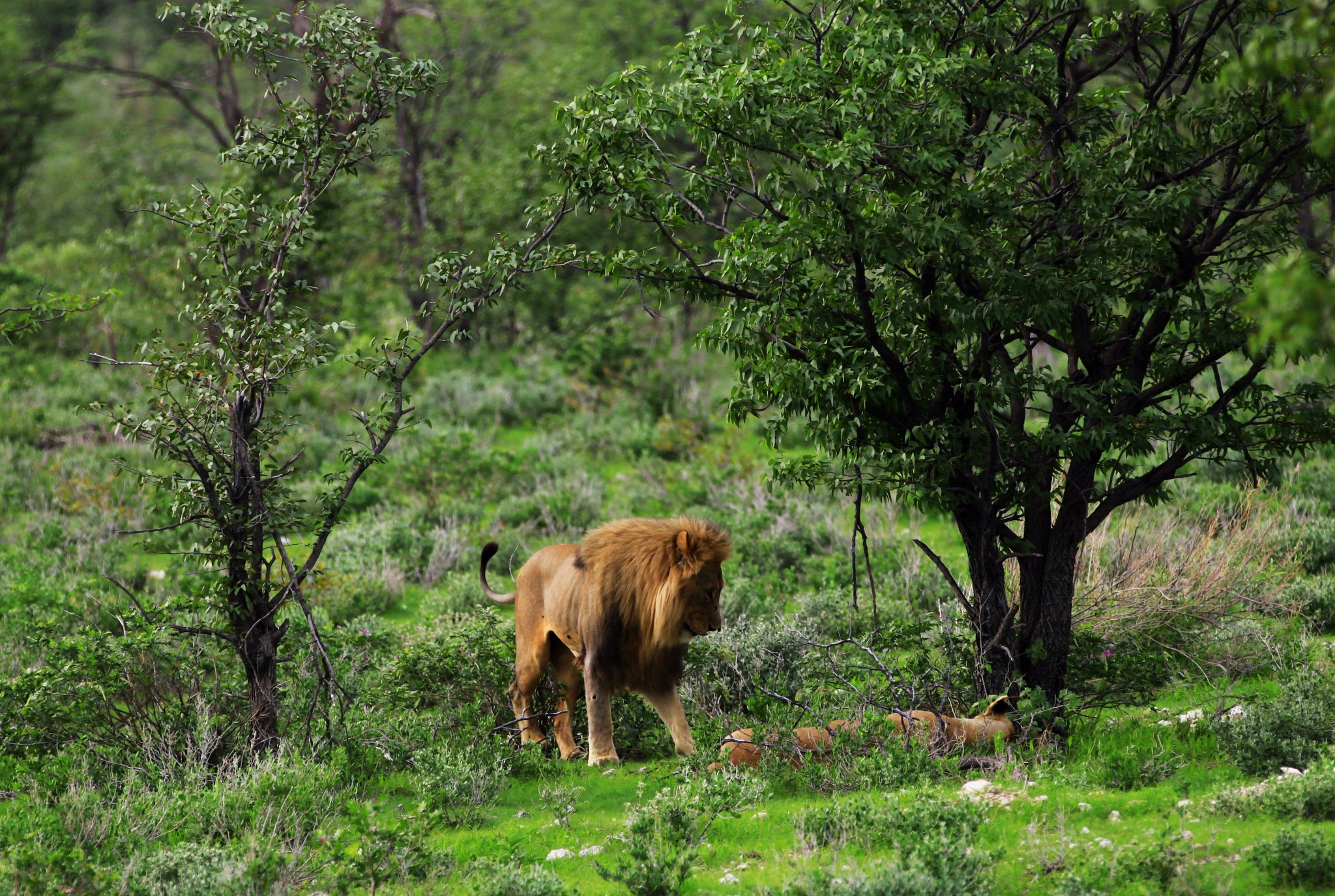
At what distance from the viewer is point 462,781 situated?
23.5 feet

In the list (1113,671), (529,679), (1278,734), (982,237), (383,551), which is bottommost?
(1278,734)

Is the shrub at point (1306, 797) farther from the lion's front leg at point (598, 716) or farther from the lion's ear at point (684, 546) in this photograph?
the lion's front leg at point (598, 716)

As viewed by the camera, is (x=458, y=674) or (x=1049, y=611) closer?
(x=1049, y=611)

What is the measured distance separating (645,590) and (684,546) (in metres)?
0.46

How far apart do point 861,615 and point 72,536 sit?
929 cm

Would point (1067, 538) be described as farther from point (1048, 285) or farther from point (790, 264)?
point (790, 264)

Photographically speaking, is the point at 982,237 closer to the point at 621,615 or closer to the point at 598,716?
the point at 621,615

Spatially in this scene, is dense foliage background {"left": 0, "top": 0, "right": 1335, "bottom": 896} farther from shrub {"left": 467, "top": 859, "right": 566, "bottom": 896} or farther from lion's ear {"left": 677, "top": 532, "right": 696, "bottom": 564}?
lion's ear {"left": 677, "top": 532, "right": 696, "bottom": 564}

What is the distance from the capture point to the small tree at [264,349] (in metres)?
7.39

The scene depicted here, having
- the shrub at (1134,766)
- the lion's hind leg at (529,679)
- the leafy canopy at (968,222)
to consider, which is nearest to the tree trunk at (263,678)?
the lion's hind leg at (529,679)

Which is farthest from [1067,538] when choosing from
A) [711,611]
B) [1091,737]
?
[711,611]

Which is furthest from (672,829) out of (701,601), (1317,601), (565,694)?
(1317,601)

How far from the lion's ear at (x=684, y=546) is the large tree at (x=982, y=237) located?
0.85 m

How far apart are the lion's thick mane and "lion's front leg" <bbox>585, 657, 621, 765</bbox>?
3.9 inches
